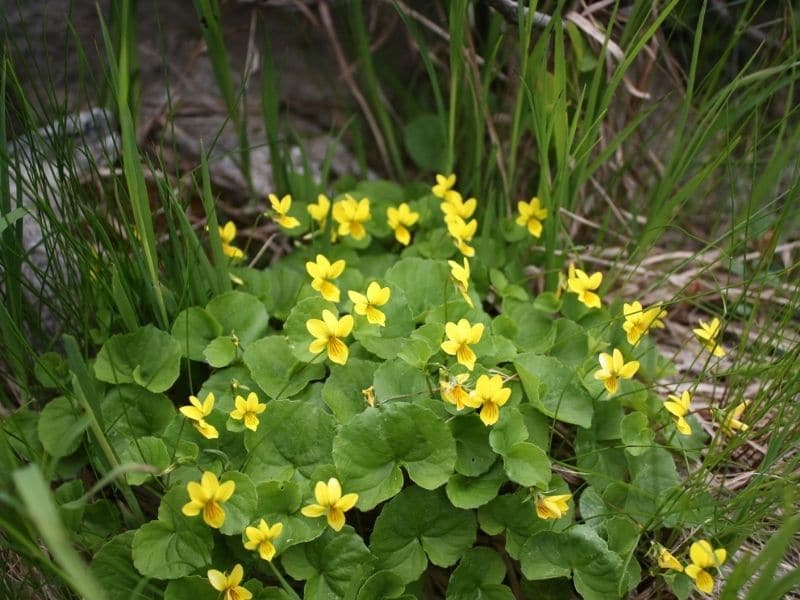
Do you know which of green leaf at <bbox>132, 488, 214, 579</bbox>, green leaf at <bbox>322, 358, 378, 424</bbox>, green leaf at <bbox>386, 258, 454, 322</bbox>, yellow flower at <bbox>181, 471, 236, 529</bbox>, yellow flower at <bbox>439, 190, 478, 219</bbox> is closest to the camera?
yellow flower at <bbox>181, 471, 236, 529</bbox>

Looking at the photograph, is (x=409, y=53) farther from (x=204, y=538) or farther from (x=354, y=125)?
(x=204, y=538)

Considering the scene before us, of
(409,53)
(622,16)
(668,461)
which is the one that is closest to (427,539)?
(668,461)

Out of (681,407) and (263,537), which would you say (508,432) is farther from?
(263,537)

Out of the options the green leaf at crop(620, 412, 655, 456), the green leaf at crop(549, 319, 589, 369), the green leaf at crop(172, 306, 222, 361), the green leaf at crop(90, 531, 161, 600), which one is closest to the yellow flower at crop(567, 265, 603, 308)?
the green leaf at crop(549, 319, 589, 369)

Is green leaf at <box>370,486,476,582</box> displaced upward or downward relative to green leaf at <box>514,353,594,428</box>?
downward

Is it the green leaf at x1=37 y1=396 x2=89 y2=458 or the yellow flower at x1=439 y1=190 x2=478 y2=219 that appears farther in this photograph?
the yellow flower at x1=439 y1=190 x2=478 y2=219

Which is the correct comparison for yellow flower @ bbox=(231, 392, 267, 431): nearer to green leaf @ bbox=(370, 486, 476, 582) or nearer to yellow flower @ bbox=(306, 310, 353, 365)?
yellow flower @ bbox=(306, 310, 353, 365)
